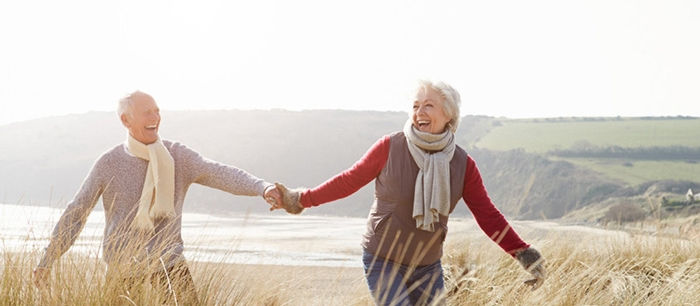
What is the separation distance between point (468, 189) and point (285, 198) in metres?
1.06

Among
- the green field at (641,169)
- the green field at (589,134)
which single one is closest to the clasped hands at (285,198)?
the green field at (641,169)

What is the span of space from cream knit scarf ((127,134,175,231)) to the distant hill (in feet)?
92.6

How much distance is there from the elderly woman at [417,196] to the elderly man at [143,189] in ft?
2.70

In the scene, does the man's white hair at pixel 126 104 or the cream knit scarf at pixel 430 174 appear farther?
the man's white hair at pixel 126 104

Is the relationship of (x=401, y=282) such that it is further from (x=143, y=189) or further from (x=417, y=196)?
(x=143, y=189)

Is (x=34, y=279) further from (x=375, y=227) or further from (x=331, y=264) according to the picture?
(x=331, y=264)

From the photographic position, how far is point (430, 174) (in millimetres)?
3691

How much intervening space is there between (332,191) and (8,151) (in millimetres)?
50522

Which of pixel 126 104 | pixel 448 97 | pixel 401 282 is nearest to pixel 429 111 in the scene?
pixel 448 97

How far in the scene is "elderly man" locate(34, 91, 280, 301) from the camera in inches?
152

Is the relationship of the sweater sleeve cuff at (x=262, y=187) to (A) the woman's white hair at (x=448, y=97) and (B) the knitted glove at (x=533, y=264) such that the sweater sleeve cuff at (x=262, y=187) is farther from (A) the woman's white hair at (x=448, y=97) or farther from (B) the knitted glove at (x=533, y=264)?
(B) the knitted glove at (x=533, y=264)

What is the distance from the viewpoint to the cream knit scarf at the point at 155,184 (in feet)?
13.1

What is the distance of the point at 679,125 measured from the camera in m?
55.9

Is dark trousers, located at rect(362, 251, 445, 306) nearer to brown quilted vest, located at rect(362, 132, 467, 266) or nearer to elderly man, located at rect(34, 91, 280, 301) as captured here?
brown quilted vest, located at rect(362, 132, 467, 266)
